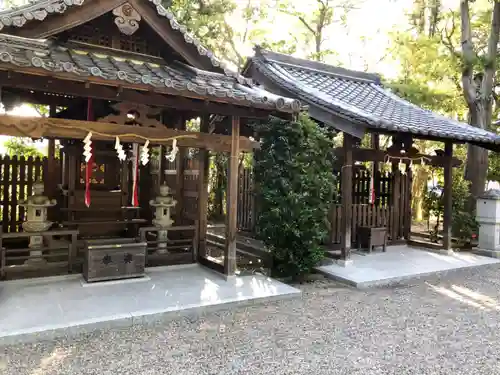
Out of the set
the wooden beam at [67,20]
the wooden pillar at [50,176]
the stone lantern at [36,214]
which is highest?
the wooden beam at [67,20]

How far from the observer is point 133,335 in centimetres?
501

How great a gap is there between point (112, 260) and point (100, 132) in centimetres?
222

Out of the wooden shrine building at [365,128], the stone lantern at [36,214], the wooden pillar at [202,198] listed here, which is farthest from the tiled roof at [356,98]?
the stone lantern at [36,214]

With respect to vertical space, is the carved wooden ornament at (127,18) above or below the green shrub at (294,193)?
above

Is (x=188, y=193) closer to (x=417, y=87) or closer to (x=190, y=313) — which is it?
(x=190, y=313)

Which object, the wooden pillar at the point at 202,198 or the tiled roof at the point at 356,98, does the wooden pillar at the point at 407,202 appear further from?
the wooden pillar at the point at 202,198

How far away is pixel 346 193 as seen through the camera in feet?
29.3

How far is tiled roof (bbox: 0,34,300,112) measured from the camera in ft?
16.4

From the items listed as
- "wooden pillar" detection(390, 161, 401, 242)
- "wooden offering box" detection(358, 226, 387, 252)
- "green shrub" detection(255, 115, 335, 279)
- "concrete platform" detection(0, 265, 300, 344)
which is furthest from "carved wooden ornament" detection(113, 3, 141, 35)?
"wooden pillar" detection(390, 161, 401, 242)

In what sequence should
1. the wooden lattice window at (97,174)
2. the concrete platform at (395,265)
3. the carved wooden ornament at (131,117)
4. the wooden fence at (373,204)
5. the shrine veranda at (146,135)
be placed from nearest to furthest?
the shrine veranda at (146,135), the carved wooden ornament at (131,117), the concrete platform at (395,265), the wooden lattice window at (97,174), the wooden fence at (373,204)

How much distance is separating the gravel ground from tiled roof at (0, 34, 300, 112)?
323 cm

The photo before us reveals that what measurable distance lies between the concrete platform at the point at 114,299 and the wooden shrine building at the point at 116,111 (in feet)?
1.51

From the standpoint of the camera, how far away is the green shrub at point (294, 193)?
7.56m

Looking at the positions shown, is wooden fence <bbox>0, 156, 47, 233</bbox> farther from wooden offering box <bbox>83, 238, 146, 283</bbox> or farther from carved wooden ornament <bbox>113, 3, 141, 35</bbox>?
carved wooden ornament <bbox>113, 3, 141, 35</bbox>
